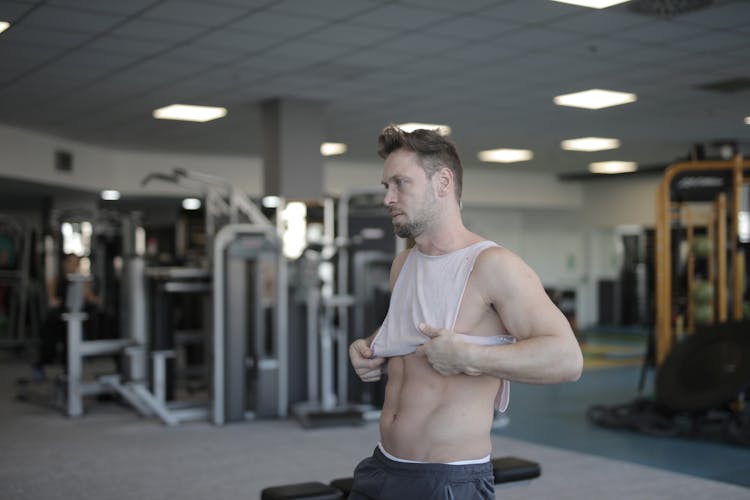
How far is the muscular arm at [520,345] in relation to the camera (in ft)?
5.71

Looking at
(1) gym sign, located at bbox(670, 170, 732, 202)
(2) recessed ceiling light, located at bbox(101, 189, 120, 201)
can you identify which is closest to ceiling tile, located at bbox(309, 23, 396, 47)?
(1) gym sign, located at bbox(670, 170, 732, 202)

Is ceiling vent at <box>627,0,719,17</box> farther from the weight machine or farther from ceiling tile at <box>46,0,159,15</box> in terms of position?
ceiling tile at <box>46,0,159,15</box>

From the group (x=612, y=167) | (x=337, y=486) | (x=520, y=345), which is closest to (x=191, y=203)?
(x=612, y=167)

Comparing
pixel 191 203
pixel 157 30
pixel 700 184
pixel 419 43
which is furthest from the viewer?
pixel 191 203

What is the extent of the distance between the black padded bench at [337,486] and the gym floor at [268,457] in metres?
0.07

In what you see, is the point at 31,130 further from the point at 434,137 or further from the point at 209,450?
the point at 434,137

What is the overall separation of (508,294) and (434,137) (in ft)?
1.24

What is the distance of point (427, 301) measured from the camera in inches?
77.4

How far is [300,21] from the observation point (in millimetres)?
5664

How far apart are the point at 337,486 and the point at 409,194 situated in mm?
1675

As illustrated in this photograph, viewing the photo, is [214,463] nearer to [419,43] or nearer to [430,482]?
[419,43]

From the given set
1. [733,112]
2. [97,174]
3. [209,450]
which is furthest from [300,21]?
[97,174]

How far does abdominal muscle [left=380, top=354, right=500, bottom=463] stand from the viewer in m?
1.95

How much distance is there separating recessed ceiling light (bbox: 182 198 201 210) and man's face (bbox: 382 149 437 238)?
39.2ft
